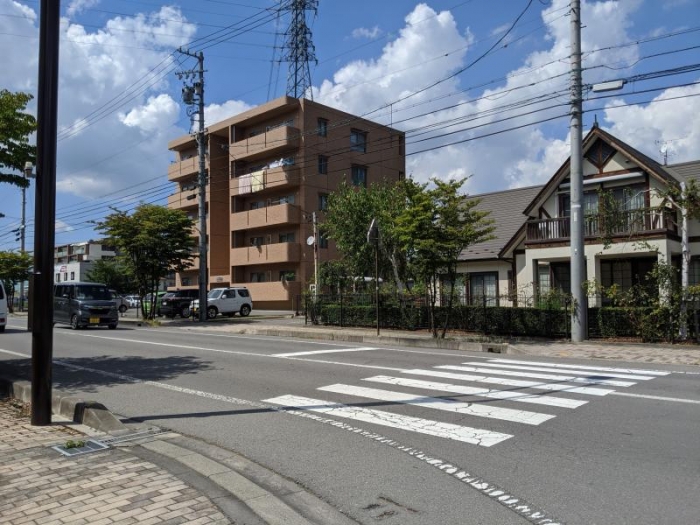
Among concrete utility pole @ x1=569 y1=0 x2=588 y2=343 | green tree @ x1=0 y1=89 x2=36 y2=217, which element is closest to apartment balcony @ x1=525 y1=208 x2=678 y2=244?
concrete utility pole @ x1=569 y1=0 x2=588 y2=343

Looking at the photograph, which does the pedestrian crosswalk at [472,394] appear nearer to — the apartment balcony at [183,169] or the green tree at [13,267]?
the apartment balcony at [183,169]

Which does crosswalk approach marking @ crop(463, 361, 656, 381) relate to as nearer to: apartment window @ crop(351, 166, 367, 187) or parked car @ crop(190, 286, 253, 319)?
parked car @ crop(190, 286, 253, 319)

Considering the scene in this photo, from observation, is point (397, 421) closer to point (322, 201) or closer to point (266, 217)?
point (322, 201)

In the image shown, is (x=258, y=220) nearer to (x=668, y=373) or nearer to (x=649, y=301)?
(x=649, y=301)

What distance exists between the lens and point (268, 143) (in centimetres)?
4122

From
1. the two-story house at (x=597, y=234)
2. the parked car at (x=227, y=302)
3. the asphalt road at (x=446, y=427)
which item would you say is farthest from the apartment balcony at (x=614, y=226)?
the parked car at (x=227, y=302)

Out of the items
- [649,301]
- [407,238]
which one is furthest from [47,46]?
[649,301]

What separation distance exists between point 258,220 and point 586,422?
123 ft

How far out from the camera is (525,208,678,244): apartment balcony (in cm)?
1973

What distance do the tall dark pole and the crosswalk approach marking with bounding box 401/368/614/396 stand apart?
6.31m

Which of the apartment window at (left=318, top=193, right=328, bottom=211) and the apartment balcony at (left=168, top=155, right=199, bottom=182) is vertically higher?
the apartment balcony at (left=168, top=155, right=199, bottom=182)

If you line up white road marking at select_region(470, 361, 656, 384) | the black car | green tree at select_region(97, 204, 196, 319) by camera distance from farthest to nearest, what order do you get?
the black car < green tree at select_region(97, 204, 196, 319) < white road marking at select_region(470, 361, 656, 384)

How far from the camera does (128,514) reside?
3980 millimetres

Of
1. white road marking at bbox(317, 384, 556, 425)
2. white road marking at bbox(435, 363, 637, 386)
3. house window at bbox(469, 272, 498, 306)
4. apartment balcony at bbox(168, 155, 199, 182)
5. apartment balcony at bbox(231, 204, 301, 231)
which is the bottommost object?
white road marking at bbox(435, 363, 637, 386)
